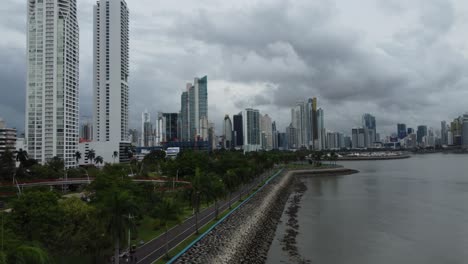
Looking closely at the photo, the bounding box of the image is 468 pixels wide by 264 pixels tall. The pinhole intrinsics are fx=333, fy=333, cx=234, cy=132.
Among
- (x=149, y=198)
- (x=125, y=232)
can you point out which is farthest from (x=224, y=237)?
(x=125, y=232)

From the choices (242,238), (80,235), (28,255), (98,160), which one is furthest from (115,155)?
(28,255)

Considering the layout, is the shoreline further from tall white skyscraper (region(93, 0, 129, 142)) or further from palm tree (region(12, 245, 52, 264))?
tall white skyscraper (region(93, 0, 129, 142))

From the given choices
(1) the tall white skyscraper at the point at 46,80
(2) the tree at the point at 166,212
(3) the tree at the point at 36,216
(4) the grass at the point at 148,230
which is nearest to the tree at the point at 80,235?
(3) the tree at the point at 36,216

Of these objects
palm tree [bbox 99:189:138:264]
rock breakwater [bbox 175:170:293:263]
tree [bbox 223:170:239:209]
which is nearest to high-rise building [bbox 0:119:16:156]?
tree [bbox 223:170:239:209]

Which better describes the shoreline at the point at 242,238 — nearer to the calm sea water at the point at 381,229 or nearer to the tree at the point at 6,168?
the calm sea water at the point at 381,229

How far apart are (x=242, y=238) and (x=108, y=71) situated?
16296 centimetres

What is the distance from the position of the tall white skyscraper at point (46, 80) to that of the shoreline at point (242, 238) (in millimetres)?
107741

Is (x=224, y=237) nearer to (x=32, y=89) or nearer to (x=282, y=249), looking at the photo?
(x=282, y=249)

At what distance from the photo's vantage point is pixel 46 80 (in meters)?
139

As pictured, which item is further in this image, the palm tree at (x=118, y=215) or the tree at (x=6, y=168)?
the tree at (x=6, y=168)

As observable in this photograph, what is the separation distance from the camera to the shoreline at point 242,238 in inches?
1285

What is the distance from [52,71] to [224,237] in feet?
428

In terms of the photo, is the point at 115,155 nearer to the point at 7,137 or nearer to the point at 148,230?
the point at 7,137

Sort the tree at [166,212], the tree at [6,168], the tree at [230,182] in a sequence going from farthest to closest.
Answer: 1. the tree at [6,168]
2. the tree at [230,182]
3. the tree at [166,212]
